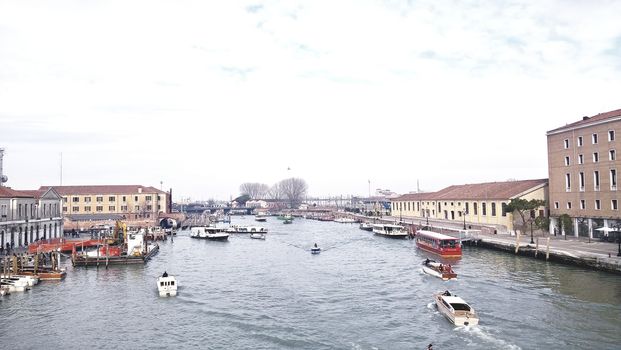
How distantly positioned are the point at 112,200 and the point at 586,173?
4215 inches

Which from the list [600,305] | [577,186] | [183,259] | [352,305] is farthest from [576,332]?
[183,259]

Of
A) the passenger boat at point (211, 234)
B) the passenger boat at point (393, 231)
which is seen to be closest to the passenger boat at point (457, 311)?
the passenger boat at point (393, 231)

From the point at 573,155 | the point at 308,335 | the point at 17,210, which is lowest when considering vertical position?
the point at 308,335

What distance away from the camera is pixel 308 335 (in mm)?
27672

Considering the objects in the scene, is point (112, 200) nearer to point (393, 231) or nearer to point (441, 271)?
point (393, 231)

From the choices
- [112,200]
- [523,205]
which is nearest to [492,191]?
[523,205]

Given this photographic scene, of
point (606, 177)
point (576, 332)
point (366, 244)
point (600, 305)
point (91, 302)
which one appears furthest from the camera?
point (366, 244)

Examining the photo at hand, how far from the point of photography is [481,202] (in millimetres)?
81812

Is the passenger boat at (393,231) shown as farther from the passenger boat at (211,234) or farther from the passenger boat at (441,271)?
the passenger boat at (441,271)

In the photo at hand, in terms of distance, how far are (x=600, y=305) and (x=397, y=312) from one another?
1289 centimetres

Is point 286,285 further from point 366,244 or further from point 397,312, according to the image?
point 366,244

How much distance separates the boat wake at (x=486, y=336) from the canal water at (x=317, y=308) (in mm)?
52

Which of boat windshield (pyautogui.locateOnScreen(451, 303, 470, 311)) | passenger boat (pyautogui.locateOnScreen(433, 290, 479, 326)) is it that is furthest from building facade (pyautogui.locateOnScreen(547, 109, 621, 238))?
boat windshield (pyautogui.locateOnScreen(451, 303, 470, 311))

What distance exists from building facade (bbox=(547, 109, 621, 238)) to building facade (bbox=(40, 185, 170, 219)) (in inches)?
3542
